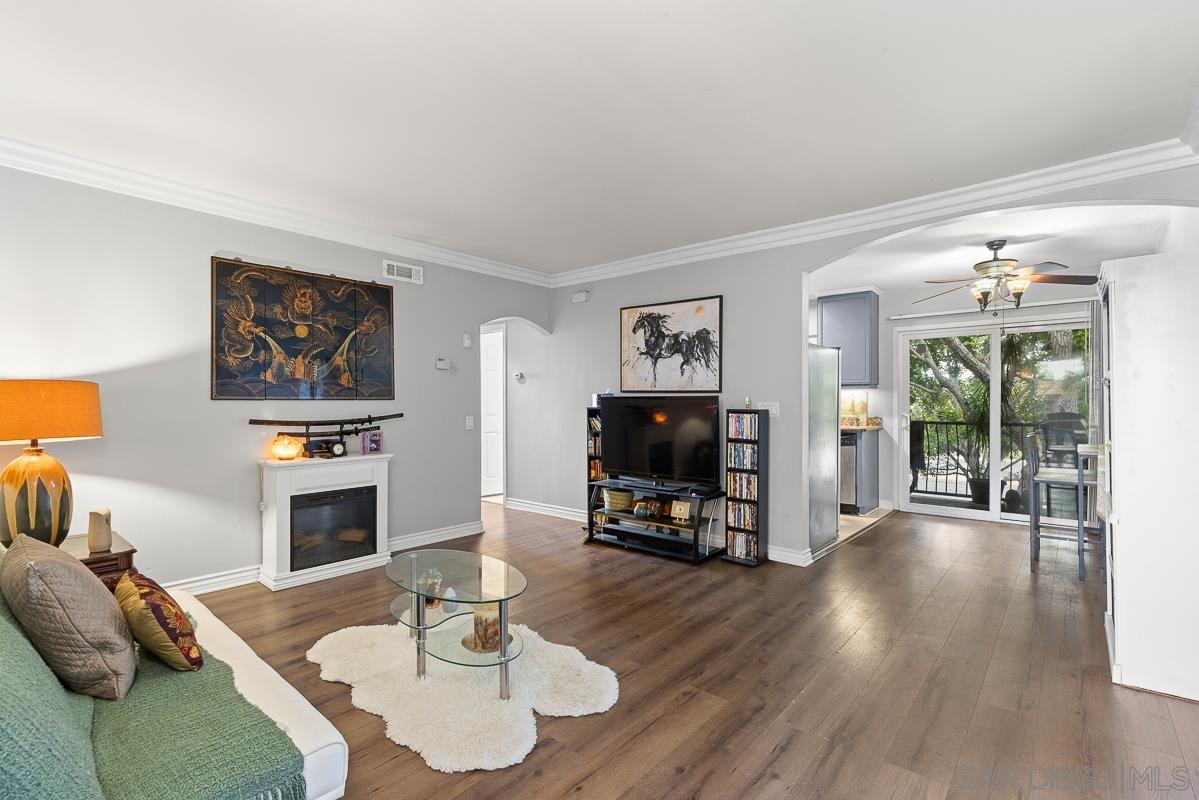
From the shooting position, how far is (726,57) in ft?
7.48

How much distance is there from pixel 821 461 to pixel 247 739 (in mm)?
4402

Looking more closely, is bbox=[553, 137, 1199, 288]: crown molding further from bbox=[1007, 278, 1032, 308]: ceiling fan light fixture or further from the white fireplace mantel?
the white fireplace mantel

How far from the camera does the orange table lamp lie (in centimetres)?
269

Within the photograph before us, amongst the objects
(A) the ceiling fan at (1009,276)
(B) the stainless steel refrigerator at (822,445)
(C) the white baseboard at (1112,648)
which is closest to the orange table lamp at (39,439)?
(B) the stainless steel refrigerator at (822,445)

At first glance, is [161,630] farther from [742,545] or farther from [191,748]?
[742,545]

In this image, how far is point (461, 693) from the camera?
2.52m

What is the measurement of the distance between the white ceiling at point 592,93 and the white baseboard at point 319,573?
2.53 meters

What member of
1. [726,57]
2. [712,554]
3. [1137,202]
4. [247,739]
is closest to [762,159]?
[726,57]

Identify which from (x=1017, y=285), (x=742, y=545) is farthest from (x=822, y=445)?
(x=1017, y=285)

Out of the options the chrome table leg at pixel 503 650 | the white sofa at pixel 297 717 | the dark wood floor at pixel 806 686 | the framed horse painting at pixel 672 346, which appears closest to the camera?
the white sofa at pixel 297 717

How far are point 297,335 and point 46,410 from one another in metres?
1.62

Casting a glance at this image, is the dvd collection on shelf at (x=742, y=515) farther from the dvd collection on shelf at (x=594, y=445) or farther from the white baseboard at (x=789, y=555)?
the dvd collection on shelf at (x=594, y=445)

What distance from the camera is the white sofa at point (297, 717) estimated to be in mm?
1493

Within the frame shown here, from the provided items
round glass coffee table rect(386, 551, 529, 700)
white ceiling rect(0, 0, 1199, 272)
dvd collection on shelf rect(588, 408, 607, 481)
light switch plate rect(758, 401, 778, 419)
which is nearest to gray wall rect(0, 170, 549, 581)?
white ceiling rect(0, 0, 1199, 272)
